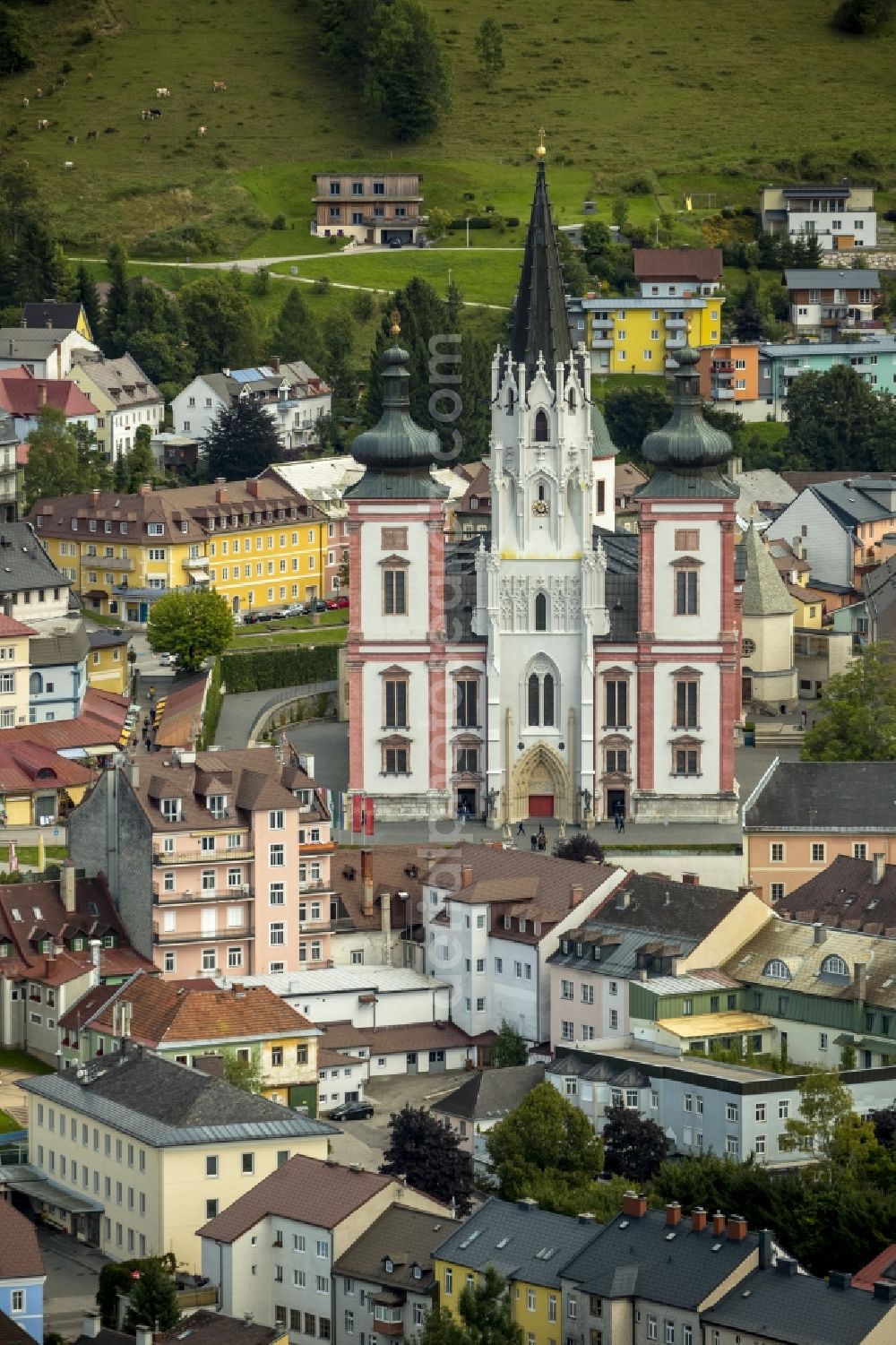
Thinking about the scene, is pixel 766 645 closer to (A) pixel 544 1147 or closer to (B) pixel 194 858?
(B) pixel 194 858

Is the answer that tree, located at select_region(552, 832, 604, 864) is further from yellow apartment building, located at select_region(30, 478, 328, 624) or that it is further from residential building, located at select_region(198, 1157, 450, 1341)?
yellow apartment building, located at select_region(30, 478, 328, 624)

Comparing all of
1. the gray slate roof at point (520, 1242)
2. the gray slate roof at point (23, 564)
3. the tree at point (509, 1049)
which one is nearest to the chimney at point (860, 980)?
the tree at point (509, 1049)

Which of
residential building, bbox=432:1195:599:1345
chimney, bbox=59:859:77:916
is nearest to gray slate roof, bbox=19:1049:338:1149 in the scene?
residential building, bbox=432:1195:599:1345

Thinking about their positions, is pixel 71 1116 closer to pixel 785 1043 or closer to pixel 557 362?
pixel 785 1043

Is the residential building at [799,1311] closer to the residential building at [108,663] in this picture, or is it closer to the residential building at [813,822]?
the residential building at [813,822]

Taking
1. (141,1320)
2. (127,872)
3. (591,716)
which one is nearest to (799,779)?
(591,716)

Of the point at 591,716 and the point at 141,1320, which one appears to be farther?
the point at 591,716
